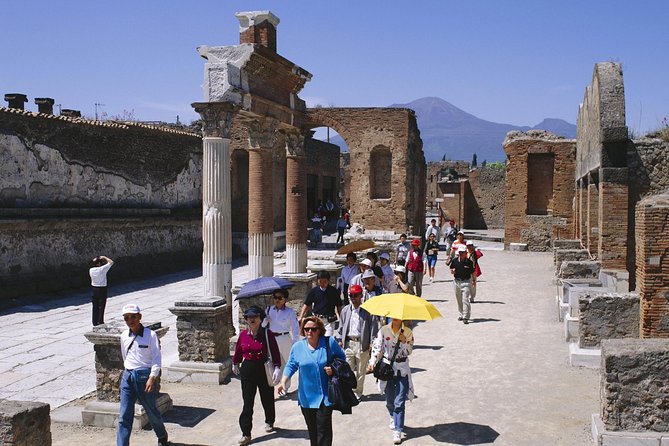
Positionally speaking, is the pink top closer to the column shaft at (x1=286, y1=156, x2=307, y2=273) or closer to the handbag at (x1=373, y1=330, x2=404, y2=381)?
Answer: the handbag at (x1=373, y1=330, x2=404, y2=381)

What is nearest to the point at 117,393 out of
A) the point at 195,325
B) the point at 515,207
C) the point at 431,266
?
the point at 195,325

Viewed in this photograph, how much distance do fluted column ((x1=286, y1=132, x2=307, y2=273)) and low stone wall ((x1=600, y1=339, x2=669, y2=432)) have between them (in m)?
9.23

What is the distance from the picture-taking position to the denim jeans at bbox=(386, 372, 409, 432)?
6.47 metres

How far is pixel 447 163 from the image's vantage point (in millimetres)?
51875

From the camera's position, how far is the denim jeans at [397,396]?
6473 mm

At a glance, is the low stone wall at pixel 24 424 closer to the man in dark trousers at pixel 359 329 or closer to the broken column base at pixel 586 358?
the man in dark trousers at pixel 359 329

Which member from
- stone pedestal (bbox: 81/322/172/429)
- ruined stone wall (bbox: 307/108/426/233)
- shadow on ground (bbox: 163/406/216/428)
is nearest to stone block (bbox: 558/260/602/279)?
shadow on ground (bbox: 163/406/216/428)

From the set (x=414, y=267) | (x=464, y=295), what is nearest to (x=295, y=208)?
(x=414, y=267)

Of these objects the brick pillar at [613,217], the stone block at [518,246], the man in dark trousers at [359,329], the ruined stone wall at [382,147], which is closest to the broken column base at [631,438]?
the man in dark trousers at [359,329]

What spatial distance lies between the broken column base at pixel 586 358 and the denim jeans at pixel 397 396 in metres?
3.67

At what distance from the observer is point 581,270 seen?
13164 millimetres

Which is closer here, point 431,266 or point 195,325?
point 195,325

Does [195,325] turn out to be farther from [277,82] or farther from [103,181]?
[103,181]

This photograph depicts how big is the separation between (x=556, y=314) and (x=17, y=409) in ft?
34.4
